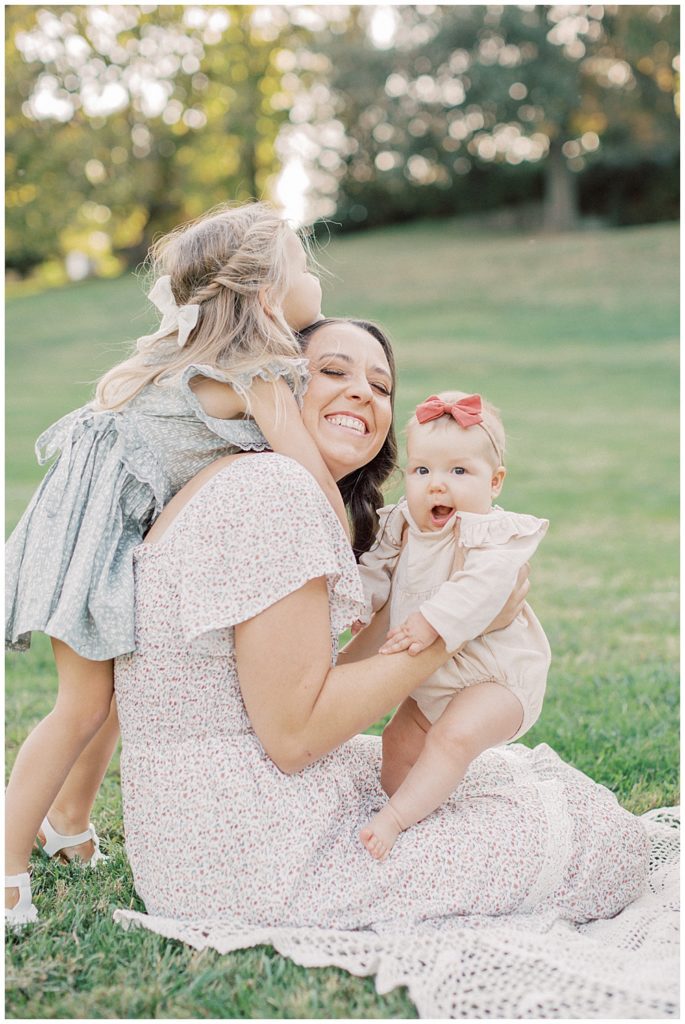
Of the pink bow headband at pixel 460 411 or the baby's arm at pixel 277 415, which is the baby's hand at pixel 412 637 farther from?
the pink bow headband at pixel 460 411

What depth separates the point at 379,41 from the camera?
98.6 feet

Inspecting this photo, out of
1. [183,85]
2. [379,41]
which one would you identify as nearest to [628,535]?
[379,41]

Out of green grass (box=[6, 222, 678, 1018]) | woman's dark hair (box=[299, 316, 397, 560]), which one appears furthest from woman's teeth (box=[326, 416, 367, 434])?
green grass (box=[6, 222, 678, 1018])

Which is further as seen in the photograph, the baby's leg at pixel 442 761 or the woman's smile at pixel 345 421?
the woman's smile at pixel 345 421

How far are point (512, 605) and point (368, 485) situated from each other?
70 centimetres

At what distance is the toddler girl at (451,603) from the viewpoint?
2.46m

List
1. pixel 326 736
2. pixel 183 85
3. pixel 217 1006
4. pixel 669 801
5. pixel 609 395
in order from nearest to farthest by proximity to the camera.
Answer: pixel 217 1006 → pixel 326 736 → pixel 669 801 → pixel 609 395 → pixel 183 85

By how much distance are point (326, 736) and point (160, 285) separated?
1287mm

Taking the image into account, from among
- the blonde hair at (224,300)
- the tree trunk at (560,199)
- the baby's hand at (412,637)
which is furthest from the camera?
the tree trunk at (560,199)

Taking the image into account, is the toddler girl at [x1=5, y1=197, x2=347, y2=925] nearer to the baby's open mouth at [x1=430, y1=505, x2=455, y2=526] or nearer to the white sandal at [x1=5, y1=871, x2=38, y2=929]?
the white sandal at [x1=5, y1=871, x2=38, y2=929]

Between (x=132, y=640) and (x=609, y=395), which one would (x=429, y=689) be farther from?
(x=609, y=395)

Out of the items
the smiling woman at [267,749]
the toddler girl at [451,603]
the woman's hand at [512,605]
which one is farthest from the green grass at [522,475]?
the woman's hand at [512,605]

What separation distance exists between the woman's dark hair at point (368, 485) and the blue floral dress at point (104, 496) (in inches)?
13.1

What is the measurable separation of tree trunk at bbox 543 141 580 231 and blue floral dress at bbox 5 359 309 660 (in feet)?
97.0
